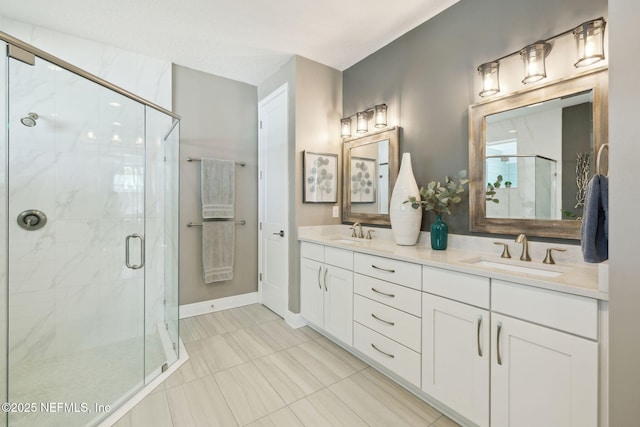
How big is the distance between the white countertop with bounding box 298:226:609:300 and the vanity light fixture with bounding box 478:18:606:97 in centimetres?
97

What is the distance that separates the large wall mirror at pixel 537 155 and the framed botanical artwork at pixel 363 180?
957mm

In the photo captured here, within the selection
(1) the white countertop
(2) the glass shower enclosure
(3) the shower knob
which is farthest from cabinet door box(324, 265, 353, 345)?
(3) the shower knob

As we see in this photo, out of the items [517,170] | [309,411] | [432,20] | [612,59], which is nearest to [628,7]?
[612,59]

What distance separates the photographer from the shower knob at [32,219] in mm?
2025

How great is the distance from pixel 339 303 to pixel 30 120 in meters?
2.71

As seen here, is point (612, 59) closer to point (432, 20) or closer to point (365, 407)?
point (432, 20)

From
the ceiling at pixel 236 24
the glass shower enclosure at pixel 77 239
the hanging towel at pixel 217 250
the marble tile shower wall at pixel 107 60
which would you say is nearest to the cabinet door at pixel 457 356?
the glass shower enclosure at pixel 77 239

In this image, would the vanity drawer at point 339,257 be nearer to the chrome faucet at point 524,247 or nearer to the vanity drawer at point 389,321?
the vanity drawer at point 389,321

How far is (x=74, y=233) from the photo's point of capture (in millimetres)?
2232

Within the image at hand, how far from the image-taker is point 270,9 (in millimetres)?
2133

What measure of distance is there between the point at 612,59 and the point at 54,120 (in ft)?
10.8

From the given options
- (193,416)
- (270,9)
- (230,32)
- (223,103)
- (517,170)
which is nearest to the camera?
(193,416)

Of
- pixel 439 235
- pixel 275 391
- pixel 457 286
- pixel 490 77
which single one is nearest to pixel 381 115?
pixel 490 77

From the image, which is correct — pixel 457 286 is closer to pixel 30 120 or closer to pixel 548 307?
pixel 548 307
